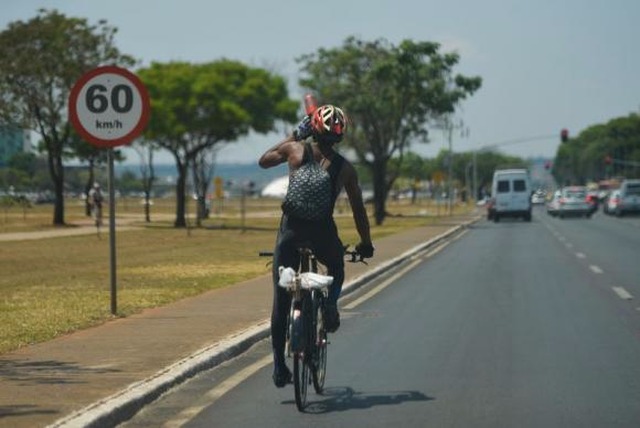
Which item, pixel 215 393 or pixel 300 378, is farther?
pixel 215 393

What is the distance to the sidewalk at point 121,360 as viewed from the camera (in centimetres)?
911

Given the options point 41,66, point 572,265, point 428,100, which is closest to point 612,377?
point 572,265

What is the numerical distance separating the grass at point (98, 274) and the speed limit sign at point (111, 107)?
2135mm

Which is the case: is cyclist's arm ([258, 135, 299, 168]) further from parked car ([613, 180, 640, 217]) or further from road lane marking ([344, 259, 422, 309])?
parked car ([613, 180, 640, 217])

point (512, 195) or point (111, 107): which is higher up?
point (111, 107)

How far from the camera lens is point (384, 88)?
6588 cm

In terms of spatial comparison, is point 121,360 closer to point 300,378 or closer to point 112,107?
point 300,378

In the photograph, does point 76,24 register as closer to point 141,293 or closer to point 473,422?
point 141,293

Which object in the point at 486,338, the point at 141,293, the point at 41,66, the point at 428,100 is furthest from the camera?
the point at 428,100

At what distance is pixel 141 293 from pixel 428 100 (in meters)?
44.7

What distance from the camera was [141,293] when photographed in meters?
20.6

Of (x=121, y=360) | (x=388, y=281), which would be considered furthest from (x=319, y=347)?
(x=388, y=281)

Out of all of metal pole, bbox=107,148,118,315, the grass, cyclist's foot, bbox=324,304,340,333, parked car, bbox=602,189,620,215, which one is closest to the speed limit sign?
metal pole, bbox=107,148,118,315

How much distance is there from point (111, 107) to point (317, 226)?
22.9 feet
